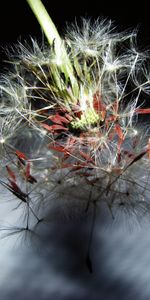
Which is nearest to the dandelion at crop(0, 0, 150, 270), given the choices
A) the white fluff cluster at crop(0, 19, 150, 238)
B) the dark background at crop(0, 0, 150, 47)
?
the white fluff cluster at crop(0, 19, 150, 238)

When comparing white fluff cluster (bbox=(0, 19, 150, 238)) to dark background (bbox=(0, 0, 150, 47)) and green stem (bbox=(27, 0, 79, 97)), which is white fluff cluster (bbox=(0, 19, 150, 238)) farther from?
dark background (bbox=(0, 0, 150, 47))

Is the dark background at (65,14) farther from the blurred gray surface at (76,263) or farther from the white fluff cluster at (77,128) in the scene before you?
the blurred gray surface at (76,263)

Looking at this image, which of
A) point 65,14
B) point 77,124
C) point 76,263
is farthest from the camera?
point 65,14

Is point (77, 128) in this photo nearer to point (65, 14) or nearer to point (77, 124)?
point (77, 124)

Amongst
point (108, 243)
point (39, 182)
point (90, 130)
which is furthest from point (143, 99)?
point (108, 243)

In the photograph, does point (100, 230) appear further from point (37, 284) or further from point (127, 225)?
point (37, 284)

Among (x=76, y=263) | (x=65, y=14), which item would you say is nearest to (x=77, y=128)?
(x=76, y=263)

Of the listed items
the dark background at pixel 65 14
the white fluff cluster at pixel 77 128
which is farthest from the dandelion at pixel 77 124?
the dark background at pixel 65 14
